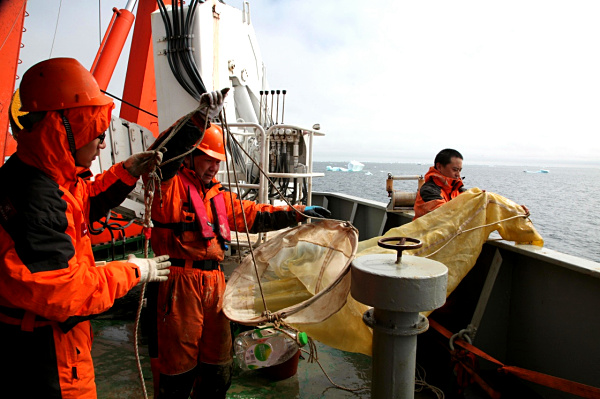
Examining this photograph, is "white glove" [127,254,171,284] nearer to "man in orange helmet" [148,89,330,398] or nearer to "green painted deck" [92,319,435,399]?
"man in orange helmet" [148,89,330,398]

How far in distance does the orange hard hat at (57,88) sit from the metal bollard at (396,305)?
1.30m

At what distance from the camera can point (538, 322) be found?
107 inches

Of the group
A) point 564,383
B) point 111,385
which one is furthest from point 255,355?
point 564,383

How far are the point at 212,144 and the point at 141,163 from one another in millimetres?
662

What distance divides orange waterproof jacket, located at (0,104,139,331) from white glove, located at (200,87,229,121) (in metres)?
0.47

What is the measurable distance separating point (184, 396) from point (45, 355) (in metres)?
1.07

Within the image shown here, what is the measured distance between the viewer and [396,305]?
1609 mm

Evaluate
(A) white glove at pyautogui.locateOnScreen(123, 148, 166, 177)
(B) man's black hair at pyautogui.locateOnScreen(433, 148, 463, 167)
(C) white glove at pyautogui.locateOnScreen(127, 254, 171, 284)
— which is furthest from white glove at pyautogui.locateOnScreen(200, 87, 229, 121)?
(B) man's black hair at pyautogui.locateOnScreen(433, 148, 463, 167)

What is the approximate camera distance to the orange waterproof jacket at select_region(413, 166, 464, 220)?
3.46 meters

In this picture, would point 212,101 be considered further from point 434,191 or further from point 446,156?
point 446,156

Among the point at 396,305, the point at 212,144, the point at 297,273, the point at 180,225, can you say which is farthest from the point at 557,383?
the point at 212,144

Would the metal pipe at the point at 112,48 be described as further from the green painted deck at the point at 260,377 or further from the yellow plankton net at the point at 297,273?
the yellow plankton net at the point at 297,273

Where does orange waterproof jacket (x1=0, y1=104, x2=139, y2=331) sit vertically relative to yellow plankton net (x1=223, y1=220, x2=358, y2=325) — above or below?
above

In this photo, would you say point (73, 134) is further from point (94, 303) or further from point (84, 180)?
point (94, 303)
